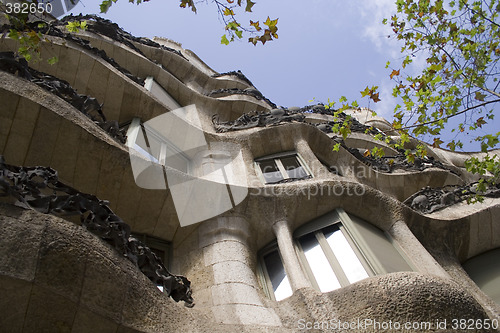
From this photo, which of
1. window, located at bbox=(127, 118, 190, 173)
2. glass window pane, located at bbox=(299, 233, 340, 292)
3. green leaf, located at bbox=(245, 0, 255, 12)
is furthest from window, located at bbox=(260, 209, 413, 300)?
green leaf, located at bbox=(245, 0, 255, 12)

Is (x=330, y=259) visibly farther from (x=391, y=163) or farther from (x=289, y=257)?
(x=391, y=163)

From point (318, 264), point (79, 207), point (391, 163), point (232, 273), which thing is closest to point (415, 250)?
point (318, 264)

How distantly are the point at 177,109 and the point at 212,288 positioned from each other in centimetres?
835

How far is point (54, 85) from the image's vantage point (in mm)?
7711

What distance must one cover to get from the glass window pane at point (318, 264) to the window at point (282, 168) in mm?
1884

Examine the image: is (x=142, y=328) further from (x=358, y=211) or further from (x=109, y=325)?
(x=358, y=211)

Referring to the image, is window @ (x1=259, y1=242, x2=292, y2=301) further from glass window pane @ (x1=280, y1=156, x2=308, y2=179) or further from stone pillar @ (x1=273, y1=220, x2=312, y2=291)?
glass window pane @ (x1=280, y1=156, x2=308, y2=179)

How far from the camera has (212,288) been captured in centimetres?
671

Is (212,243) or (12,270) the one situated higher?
(212,243)

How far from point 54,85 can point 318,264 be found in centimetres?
526

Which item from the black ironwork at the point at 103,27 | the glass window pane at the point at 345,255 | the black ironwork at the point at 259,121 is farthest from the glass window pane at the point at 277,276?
the black ironwork at the point at 103,27

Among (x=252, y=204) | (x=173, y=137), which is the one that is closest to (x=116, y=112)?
(x=173, y=137)

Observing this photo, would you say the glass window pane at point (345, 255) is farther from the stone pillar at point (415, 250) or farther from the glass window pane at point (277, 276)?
the stone pillar at point (415, 250)

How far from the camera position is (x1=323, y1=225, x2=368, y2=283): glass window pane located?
280 inches
